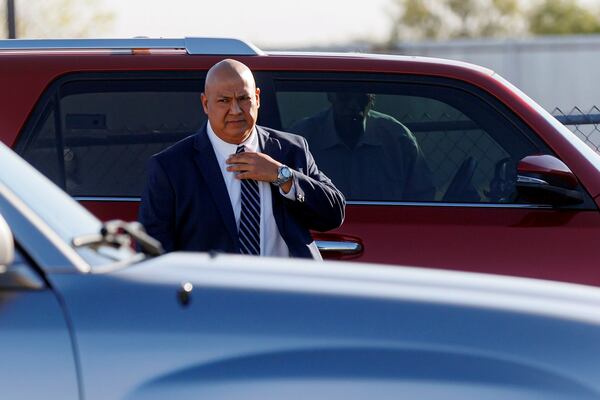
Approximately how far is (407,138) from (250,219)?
116 centimetres

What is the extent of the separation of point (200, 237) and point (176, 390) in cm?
186

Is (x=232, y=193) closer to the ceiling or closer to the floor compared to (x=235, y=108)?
closer to the floor

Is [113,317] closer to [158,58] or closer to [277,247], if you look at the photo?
[277,247]

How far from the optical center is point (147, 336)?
2.96 metres

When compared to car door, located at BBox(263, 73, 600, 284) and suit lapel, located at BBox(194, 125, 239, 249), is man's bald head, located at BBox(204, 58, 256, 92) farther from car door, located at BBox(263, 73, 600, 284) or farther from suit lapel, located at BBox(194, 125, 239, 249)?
car door, located at BBox(263, 73, 600, 284)

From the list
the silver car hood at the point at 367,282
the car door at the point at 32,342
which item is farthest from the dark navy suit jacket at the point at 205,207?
the car door at the point at 32,342

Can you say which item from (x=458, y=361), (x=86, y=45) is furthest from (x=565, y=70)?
(x=458, y=361)

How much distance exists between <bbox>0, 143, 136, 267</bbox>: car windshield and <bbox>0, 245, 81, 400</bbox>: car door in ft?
0.59

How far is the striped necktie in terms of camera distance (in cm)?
473

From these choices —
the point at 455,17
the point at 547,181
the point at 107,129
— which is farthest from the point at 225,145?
the point at 455,17

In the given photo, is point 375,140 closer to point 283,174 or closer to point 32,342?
point 283,174

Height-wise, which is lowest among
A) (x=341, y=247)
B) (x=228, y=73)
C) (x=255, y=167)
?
(x=341, y=247)

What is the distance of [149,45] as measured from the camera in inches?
229

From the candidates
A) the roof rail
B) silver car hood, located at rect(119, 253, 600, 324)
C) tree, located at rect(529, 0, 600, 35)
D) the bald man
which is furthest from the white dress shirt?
tree, located at rect(529, 0, 600, 35)
